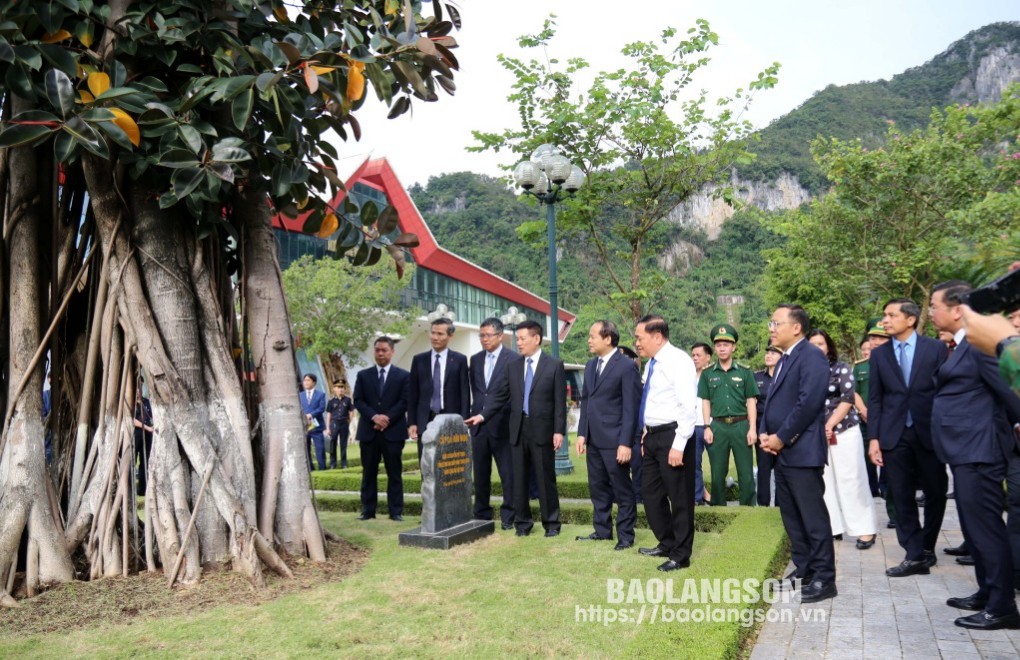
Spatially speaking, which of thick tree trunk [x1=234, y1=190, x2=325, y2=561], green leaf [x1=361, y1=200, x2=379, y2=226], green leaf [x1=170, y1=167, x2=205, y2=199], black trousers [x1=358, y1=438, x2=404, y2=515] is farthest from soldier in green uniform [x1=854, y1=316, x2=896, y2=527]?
green leaf [x1=170, y1=167, x2=205, y2=199]

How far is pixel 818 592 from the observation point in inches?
197

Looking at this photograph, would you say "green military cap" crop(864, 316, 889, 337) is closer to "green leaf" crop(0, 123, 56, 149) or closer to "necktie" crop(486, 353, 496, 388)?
"necktie" crop(486, 353, 496, 388)

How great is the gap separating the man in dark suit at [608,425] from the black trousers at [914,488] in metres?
2.06

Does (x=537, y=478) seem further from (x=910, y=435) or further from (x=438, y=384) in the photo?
(x=910, y=435)

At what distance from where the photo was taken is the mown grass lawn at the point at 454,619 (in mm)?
4035

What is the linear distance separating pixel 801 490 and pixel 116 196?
513cm

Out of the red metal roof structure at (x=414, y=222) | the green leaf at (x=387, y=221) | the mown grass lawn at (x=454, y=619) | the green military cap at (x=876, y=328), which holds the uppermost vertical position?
the red metal roof structure at (x=414, y=222)

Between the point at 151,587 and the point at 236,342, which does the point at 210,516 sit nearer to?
the point at 151,587

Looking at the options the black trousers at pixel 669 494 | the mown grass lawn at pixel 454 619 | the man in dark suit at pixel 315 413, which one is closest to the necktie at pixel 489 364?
the mown grass lawn at pixel 454 619

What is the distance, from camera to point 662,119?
13.6 m

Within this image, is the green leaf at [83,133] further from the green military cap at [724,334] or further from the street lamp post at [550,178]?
the street lamp post at [550,178]

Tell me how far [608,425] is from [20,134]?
484cm

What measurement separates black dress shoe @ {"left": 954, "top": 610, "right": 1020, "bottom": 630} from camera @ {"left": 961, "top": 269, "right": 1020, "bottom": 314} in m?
2.63

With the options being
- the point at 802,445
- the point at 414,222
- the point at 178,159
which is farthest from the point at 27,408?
the point at 414,222
